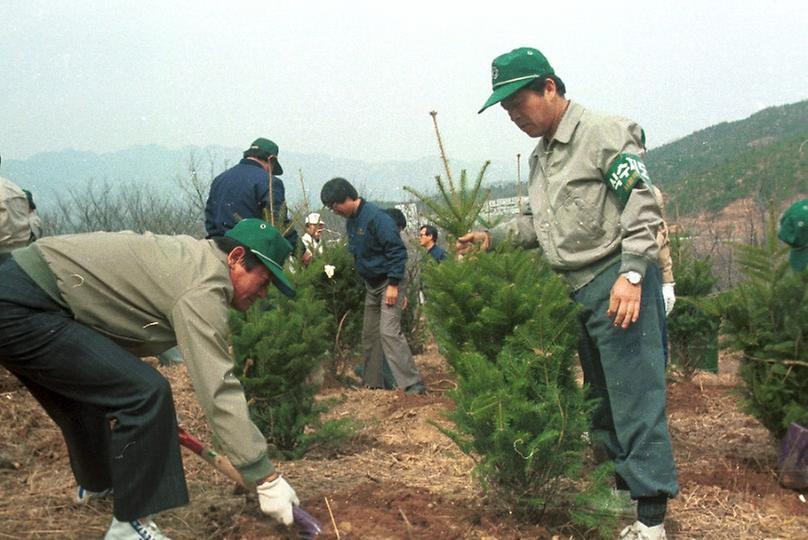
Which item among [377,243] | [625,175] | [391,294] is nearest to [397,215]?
[377,243]

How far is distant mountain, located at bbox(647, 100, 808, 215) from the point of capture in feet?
112

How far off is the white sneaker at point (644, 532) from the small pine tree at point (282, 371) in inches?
74.3

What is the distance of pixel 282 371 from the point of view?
14.0 ft

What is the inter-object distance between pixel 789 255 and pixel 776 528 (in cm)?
142

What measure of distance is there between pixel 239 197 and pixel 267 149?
525 mm

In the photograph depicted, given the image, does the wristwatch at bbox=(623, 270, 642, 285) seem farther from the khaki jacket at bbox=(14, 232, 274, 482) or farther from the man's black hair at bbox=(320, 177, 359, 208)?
the man's black hair at bbox=(320, 177, 359, 208)

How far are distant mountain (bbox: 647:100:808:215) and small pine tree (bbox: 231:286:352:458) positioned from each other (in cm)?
2754

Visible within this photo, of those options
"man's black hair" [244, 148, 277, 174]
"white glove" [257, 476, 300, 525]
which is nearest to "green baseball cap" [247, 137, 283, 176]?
"man's black hair" [244, 148, 277, 174]

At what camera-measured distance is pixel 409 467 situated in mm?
4312

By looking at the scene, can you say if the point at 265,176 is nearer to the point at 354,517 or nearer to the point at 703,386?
the point at 354,517

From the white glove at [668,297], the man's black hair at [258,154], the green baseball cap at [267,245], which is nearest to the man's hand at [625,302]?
the white glove at [668,297]

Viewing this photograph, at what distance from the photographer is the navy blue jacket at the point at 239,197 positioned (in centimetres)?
555

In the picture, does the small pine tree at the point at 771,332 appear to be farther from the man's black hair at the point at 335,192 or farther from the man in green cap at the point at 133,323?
the man's black hair at the point at 335,192

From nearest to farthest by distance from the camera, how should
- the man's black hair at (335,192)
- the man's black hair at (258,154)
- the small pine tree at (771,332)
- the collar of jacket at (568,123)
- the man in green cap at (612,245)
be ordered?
1. the man in green cap at (612,245)
2. the collar of jacket at (568,123)
3. the small pine tree at (771,332)
4. the man's black hair at (258,154)
5. the man's black hair at (335,192)
